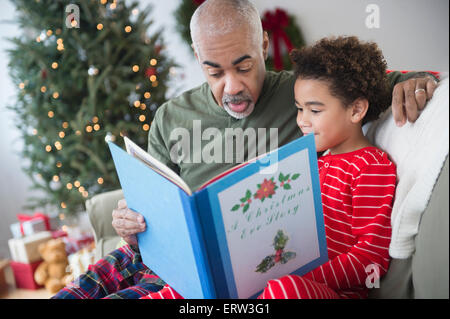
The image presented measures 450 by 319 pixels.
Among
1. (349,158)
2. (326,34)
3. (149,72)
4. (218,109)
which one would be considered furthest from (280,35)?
(349,158)

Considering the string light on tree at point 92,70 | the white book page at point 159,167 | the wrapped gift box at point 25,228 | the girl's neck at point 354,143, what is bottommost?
the wrapped gift box at point 25,228

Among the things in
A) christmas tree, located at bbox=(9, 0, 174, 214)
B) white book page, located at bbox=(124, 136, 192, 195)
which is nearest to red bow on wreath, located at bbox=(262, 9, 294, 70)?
christmas tree, located at bbox=(9, 0, 174, 214)

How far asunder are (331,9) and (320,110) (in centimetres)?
164

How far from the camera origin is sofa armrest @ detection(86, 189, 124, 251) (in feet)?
5.48

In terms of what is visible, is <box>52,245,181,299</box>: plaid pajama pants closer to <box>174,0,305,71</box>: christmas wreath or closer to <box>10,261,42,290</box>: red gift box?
<box>10,261,42,290</box>: red gift box

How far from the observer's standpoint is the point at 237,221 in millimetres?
737

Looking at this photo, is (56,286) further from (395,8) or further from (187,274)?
(395,8)

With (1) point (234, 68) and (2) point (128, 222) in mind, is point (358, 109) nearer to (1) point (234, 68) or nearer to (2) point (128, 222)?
(1) point (234, 68)

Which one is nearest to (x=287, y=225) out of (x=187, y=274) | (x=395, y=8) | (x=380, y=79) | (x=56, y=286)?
(x=187, y=274)

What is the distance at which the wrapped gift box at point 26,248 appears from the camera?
7.76ft

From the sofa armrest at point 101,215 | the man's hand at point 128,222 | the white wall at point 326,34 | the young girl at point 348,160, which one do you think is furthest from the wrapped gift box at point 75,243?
the young girl at point 348,160

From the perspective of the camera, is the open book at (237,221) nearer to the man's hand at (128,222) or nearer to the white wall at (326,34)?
the man's hand at (128,222)
